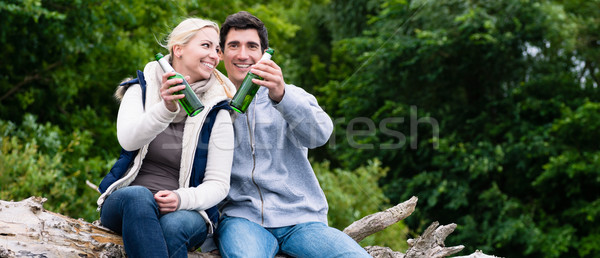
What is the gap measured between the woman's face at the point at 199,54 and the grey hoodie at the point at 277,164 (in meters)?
0.28

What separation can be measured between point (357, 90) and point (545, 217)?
4.37m

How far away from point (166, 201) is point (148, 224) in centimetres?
12

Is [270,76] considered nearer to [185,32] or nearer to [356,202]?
[185,32]

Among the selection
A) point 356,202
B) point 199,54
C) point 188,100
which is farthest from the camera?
point 356,202

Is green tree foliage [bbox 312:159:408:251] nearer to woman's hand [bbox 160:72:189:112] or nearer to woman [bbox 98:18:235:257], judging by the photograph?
woman [bbox 98:18:235:257]

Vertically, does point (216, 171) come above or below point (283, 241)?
above

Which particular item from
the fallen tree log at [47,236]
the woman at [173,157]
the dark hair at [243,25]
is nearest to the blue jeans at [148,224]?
the woman at [173,157]

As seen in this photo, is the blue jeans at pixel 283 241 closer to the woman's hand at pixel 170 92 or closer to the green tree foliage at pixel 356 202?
the woman's hand at pixel 170 92

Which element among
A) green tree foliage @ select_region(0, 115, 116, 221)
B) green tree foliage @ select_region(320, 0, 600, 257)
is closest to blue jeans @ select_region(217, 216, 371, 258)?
green tree foliage @ select_region(0, 115, 116, 221)

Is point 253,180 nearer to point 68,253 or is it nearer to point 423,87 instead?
point 68,253

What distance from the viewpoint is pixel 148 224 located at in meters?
2.02

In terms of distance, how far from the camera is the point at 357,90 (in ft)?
39.3

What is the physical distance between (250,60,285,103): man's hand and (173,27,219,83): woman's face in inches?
10.9

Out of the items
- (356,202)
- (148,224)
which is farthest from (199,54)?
(356,202)
